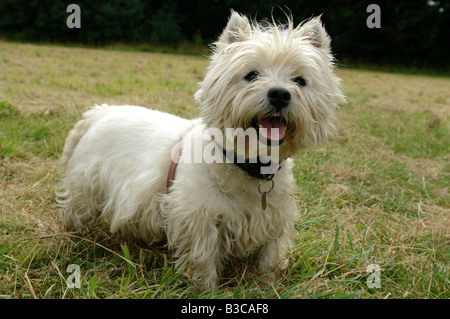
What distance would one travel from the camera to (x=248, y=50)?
6.25 ft

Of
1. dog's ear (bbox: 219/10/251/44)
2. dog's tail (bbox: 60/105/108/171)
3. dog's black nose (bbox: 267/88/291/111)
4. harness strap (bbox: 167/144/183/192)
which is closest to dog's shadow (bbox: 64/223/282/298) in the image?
harness strap (bbox: 167/144/183/192)

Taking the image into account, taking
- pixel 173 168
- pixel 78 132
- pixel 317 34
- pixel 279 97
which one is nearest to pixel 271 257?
pixel 173 168

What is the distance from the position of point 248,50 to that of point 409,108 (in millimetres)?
7227

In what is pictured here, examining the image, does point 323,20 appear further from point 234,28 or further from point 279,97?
point 279,97

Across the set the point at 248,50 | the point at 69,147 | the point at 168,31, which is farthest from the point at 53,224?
the point at 168,31

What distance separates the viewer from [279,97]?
1.80 metres

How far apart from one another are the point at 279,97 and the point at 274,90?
0.14 ft

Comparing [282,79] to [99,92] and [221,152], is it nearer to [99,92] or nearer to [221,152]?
[221,152]

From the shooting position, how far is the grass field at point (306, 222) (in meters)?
2.02

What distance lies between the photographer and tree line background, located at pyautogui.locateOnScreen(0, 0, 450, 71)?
1884cm

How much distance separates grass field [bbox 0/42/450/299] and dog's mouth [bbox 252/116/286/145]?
0.77 meters

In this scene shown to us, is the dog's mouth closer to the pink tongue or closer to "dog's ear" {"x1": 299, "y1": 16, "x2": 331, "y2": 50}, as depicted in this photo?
the pink tongue

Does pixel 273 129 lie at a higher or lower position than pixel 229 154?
higher

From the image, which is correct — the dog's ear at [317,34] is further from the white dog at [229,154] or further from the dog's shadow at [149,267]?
the dog's shadow at [149,267]
